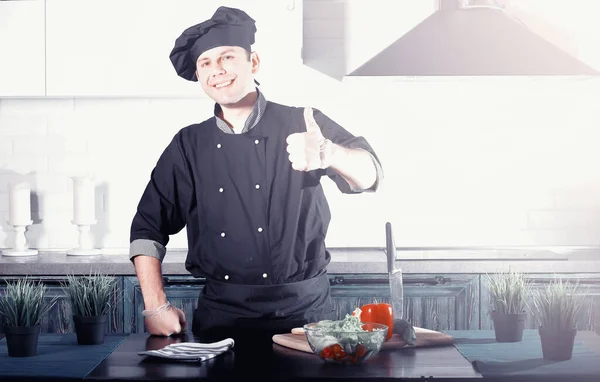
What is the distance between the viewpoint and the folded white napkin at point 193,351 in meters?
1.96

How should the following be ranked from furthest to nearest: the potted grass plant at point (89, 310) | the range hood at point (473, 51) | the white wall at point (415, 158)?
the white wall at point (415, 158) < the range hood at point (473, 51) < the potted grass plant at point (89, 310)

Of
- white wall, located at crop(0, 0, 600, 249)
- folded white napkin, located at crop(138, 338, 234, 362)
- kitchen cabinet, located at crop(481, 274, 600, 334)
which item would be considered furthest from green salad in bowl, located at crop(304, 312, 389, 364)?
white wall, located at crop(0, 0, 600, 249)

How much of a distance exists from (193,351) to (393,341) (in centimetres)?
52

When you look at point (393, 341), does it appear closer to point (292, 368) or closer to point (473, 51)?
point (292, 368)

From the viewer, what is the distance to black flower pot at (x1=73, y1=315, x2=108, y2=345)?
2.19 meters

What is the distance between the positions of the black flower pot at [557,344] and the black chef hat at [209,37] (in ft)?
4.72

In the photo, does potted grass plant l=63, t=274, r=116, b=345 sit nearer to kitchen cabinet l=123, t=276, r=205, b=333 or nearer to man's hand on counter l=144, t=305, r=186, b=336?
man's hand on counter l=144, t=305, r=186, b=336

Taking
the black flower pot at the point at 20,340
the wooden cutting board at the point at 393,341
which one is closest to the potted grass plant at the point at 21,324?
the black flower pot at the point at 20,340

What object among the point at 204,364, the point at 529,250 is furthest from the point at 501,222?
the point at 204,364

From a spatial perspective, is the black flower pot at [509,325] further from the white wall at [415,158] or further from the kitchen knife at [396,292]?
the white wall at [415,158]

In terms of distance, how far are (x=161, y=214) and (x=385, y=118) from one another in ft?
5.71

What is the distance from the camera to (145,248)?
2621mm

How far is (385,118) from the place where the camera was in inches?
164

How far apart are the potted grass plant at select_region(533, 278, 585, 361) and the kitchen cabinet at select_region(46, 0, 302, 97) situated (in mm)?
2002
